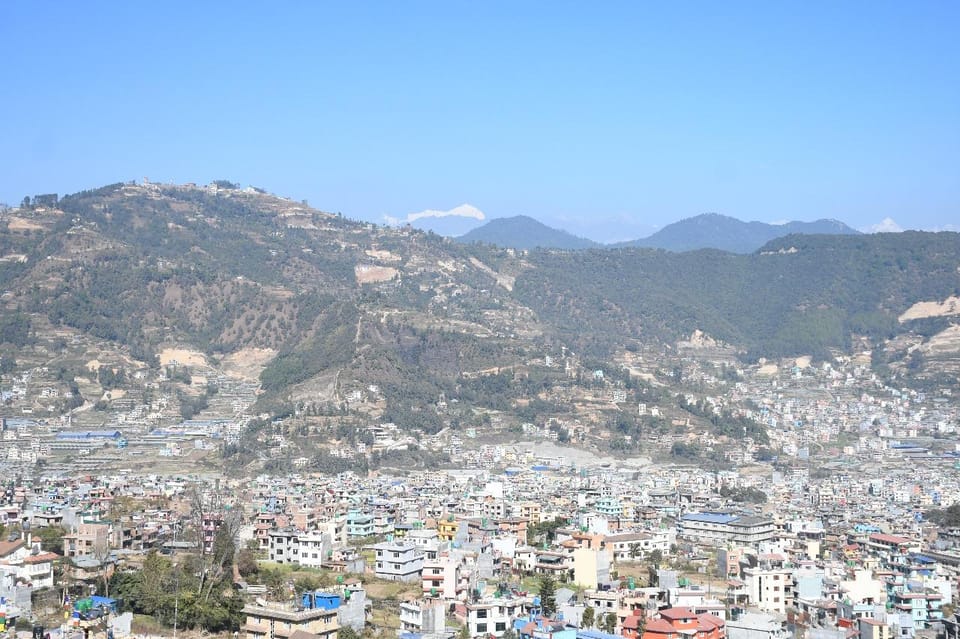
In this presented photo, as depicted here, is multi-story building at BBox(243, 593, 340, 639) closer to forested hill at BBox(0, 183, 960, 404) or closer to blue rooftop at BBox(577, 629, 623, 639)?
blue rooftop at BBox(577, 629, 623, 639)

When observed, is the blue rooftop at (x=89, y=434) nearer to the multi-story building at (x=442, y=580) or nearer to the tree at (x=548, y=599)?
the multi-story building at (x=442, y=580)

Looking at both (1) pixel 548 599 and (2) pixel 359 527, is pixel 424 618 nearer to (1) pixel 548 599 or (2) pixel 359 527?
(1) pixel 548 599

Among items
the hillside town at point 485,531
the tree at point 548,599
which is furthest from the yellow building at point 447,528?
the tree at point 548,599

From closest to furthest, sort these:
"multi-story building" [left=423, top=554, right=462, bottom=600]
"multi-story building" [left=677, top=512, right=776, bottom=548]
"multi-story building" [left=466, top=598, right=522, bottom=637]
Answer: "multi-story building" [left=466, top=598, right=522, bottom=637]
"multi-story building" [left=423, top=554, right=462, bottom=600]
"multi-story building" [left=677, top=512, right=776, bottom=548]

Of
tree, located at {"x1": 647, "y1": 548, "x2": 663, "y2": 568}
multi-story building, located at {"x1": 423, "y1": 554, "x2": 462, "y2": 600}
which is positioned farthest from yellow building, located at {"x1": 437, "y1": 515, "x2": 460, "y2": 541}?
multi-story building, located at {"x1": 423, "y1": 554, "x2": 462, "y2": 600}

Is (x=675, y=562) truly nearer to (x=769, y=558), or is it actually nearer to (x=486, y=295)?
(x=769, y=558)

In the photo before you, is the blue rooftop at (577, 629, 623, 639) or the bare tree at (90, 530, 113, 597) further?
the bare tree at (90, 530, 113, 597)
